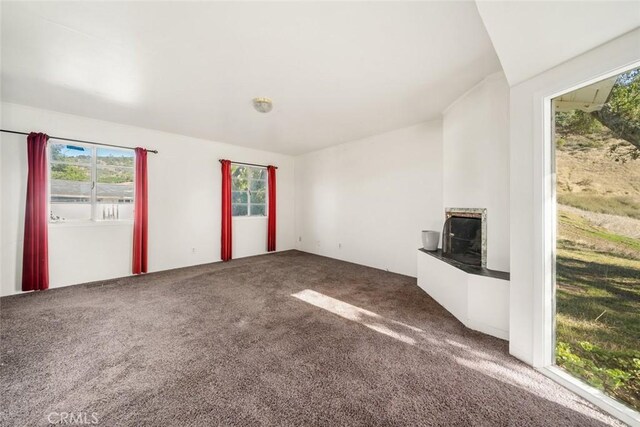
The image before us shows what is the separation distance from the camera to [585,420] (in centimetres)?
121

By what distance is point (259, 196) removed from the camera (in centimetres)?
560

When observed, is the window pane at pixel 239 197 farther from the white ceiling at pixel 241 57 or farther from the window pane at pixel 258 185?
the white ceiling at pixel 241 57

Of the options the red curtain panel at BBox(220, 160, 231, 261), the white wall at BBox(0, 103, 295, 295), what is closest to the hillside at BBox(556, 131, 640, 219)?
the red curtain panel at BBox(220, 160, 231, 261)

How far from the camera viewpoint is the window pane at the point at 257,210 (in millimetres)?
5504

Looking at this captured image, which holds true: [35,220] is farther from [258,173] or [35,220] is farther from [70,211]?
[258,173]

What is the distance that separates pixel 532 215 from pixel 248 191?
5035mm

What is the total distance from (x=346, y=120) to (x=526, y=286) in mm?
2960

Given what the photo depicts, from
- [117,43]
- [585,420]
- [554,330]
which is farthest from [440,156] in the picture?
[117,43]

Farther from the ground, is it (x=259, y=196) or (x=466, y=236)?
(x=259, y=196)

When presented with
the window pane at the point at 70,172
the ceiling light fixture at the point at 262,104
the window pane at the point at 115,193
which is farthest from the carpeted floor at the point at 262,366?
the ceiling light fixture at the point at 262,104

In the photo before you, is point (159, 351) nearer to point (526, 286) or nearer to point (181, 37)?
point (181, 37)

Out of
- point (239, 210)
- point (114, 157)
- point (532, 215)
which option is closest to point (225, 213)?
point (239, 210)

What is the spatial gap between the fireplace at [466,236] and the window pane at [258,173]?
4.22 metres

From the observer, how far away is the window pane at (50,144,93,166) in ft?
10.8
